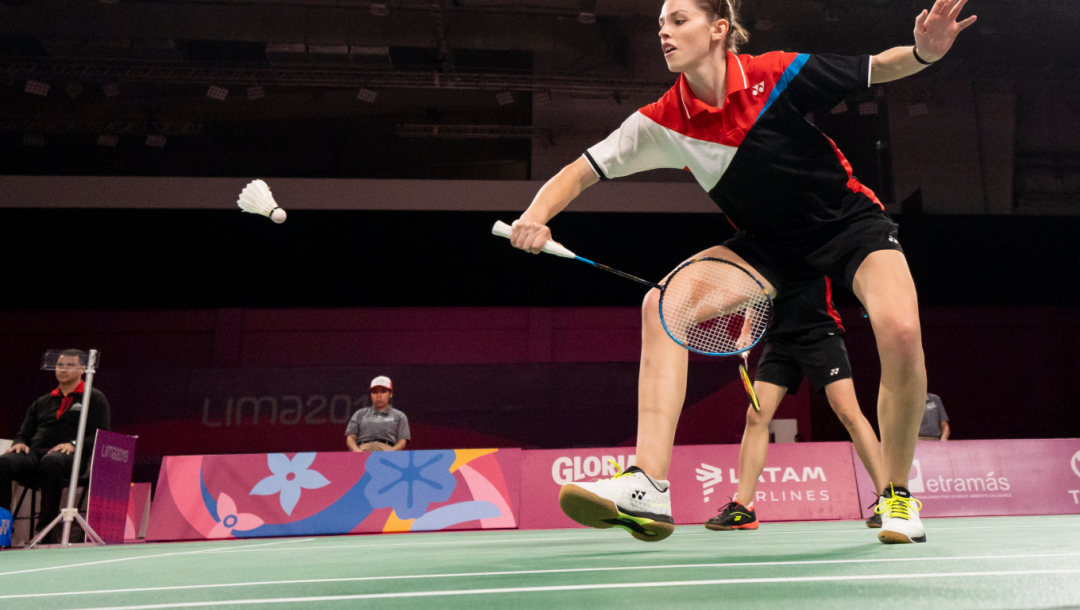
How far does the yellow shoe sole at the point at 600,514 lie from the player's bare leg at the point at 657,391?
15cm

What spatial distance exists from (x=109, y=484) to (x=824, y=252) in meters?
6.00

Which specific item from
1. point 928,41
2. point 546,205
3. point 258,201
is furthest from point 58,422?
point 928,41

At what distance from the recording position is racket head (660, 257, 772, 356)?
7.67ft

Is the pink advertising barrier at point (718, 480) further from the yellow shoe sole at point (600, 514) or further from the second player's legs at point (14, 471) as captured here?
the yellow shoe sole at point (600, 514)

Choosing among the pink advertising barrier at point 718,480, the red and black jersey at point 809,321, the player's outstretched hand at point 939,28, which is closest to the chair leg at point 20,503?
the pink advertising barrier at point 718,480

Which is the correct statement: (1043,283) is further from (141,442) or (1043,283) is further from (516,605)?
(141,442)

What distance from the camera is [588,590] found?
1417 millimetres

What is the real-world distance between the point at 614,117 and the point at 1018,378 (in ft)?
24.4

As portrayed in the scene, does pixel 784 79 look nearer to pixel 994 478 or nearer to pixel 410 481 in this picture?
pixel 410 481

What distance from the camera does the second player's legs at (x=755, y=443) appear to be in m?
4.13

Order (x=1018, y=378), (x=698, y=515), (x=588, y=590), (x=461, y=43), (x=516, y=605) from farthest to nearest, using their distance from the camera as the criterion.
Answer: (x=1018, y=378), (x=461, y=43), (x=698, y=515), (x=588, y=590), (x=516, y=605)

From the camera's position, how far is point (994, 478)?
22.7ft

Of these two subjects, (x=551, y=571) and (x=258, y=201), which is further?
(x=258, y=201)

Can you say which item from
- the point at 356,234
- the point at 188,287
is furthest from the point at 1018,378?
the point at 188,287
